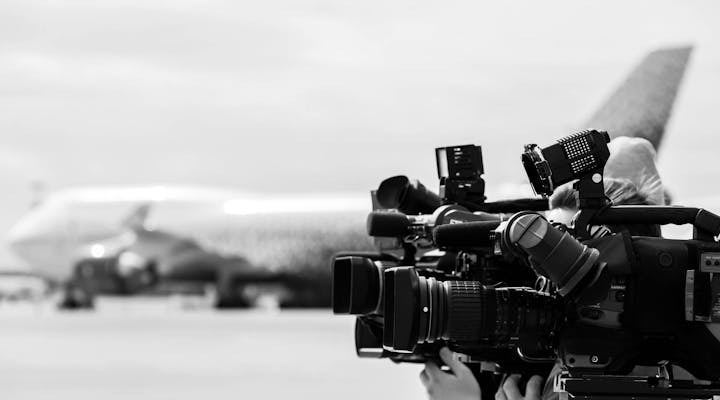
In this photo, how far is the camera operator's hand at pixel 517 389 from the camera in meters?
3.25

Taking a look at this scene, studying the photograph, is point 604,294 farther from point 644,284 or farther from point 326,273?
point 326,273

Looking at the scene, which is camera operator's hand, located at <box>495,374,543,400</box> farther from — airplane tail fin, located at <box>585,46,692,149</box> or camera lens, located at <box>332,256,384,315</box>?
airplane tail fin, located at <box>585,46,692,149</box>

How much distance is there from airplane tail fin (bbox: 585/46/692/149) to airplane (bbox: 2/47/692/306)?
93.3ft

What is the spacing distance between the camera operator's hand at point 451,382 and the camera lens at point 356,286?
0.41 m

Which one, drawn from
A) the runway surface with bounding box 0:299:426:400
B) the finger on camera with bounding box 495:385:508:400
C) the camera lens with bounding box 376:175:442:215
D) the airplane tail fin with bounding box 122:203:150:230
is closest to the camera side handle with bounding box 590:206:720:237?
the finger on camera with bounding box 495:385:508:400

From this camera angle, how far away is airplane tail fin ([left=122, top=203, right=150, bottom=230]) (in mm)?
37000

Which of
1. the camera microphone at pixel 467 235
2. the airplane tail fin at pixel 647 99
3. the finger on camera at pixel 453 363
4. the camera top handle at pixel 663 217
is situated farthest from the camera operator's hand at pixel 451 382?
the airplane tail fin at pixel 647 99

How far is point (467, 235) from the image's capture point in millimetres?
2914

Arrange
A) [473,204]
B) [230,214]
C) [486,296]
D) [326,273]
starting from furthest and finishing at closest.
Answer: [230,214]
[326,273]
[473,204]
[486,296]

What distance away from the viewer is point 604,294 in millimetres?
2613

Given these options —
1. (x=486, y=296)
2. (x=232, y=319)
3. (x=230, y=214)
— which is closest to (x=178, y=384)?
(x=486, y=296)

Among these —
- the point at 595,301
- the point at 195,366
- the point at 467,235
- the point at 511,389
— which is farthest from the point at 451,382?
the point at 195,366

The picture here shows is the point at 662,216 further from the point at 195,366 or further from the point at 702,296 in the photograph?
the point at 195,366

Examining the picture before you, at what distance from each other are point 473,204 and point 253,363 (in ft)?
37.8
